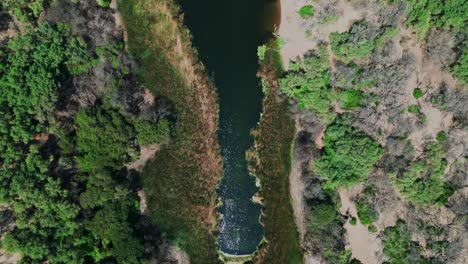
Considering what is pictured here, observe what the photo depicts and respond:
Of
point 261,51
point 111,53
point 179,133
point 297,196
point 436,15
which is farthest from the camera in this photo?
point 261,51

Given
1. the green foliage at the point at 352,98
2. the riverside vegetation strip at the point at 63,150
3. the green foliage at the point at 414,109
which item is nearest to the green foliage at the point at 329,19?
the green foliage at the point at 352,98

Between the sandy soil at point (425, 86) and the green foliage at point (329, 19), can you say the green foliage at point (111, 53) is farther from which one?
the sandy soil at point (425, 86)

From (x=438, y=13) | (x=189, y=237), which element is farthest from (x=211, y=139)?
(x=438, y=13)

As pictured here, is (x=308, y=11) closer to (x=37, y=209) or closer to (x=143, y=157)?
(x=143, y=157)

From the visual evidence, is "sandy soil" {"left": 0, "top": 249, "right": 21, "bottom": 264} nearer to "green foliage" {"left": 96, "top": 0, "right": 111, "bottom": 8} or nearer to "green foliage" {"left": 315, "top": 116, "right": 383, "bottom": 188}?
"green foliage" {"left": 96, "top": 0, "right": 111, "bottom": 8}

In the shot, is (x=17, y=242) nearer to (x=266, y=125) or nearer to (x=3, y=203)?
(x=3, y=203)

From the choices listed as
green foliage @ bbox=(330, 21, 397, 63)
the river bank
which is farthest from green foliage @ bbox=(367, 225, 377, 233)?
green foliage @ bbox=(330, 21, 397, 63)

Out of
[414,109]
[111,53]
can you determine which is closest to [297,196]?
[414,109]
